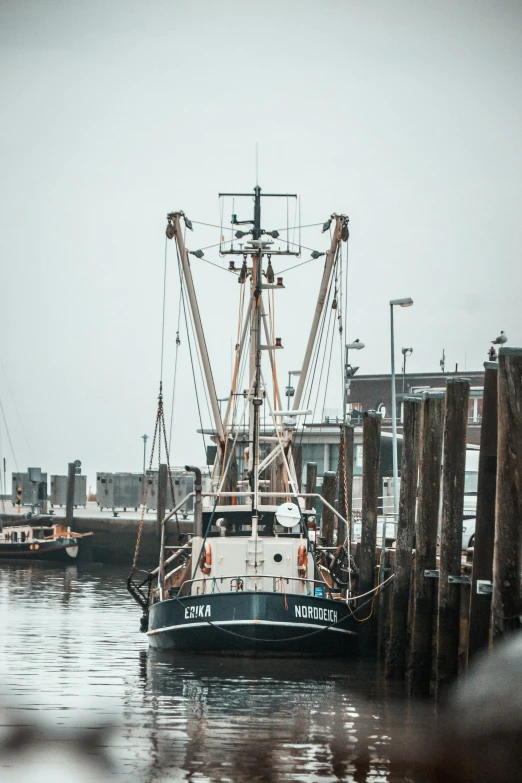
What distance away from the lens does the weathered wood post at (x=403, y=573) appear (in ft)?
65.6

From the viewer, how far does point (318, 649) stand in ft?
72.2

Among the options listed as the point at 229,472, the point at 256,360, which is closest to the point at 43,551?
the point at 229,472

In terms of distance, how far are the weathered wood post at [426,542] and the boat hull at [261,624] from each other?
3.28m

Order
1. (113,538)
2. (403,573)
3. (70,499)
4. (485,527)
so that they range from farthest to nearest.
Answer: (70,499) → (113,538) → (403,573) → (485,527)

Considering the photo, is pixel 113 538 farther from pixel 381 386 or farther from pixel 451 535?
pixel 451 535

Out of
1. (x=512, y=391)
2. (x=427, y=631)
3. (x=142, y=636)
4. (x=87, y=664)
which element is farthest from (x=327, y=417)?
(x=512, y=391)

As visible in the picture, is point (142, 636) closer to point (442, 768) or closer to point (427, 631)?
point (427, 631)

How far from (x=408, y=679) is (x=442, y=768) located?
496cm

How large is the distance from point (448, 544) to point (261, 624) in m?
5.16

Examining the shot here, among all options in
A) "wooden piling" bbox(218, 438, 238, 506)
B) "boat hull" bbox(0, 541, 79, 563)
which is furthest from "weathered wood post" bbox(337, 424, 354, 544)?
"boat hull" bbox(0, 541, 79, 563)

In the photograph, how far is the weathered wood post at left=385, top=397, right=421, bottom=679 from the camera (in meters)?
20.0

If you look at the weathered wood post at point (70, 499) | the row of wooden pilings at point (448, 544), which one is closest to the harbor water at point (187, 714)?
the row of wooden pilings at point (448, 544)

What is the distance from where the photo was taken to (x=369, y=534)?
23891mm

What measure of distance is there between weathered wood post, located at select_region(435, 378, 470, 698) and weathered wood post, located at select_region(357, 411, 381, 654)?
5945mm
